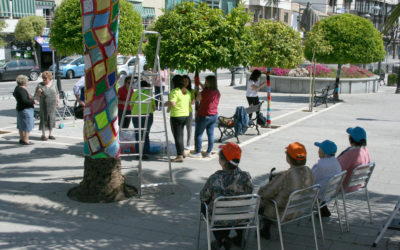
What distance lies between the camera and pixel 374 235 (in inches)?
220

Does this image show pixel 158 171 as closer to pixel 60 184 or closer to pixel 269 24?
pixel 60 184

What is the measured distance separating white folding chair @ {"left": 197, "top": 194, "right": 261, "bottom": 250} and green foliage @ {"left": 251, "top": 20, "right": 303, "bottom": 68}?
26.2 feet

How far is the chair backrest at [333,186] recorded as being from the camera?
16.9ft

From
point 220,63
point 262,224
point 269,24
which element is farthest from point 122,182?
point 269,24

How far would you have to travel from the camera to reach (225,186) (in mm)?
4777

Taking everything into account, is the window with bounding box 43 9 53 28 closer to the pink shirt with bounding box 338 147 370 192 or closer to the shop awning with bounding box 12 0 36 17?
the shop awning with bounding box 12 0 36 17

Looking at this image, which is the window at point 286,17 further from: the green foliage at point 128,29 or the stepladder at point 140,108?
the stepladder at point 140,108

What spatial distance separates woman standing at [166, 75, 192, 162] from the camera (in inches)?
341

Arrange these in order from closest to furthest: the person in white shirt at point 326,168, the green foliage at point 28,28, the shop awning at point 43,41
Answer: the person in white shirt at point 326,168 → the green foliage at point 28,28 → the shop awning at point 43,41

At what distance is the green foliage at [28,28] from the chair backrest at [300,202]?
3472 cm

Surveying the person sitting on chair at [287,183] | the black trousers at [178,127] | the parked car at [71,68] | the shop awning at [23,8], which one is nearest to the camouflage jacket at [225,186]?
the person sitting on chair at [287,183]

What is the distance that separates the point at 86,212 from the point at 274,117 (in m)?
10.1

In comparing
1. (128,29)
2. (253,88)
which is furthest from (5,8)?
(253,88)

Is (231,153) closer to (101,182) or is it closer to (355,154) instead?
(355,154)
